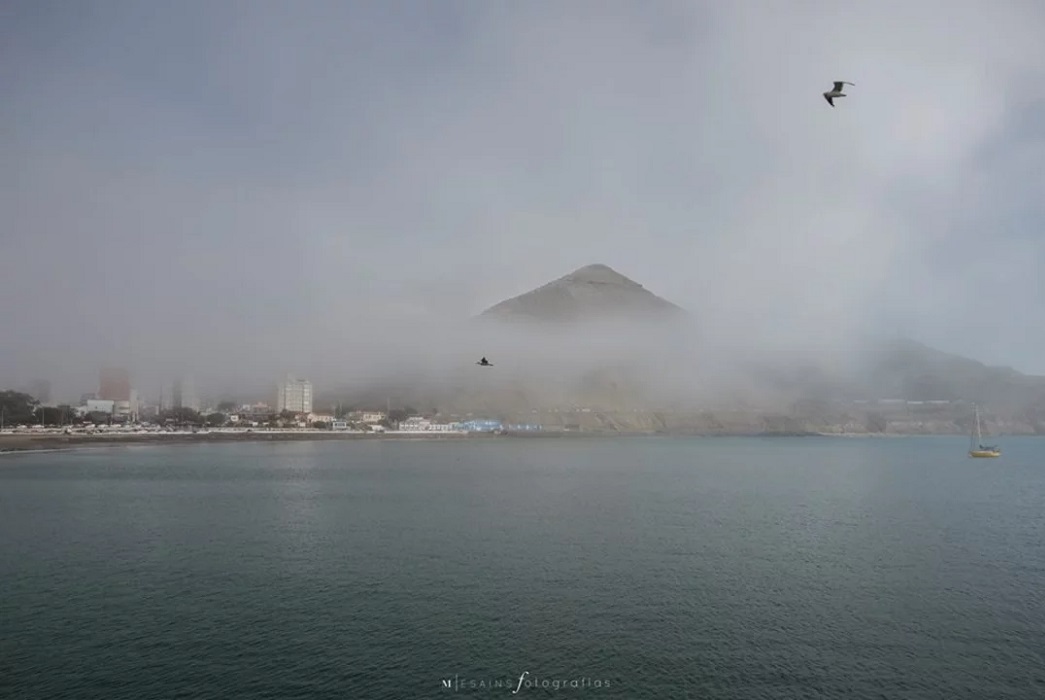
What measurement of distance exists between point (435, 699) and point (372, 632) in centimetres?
625

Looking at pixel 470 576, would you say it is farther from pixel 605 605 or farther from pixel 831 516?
pixel 831 516

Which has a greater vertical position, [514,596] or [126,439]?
[126,439]

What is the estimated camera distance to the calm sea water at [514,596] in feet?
73.1

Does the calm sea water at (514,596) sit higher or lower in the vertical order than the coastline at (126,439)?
lower

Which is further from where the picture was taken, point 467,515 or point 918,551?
point 467,515

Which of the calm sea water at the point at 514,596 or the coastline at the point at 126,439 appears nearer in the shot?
the calm sea water at the point at 514,596

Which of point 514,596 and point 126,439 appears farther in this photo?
point 126,439

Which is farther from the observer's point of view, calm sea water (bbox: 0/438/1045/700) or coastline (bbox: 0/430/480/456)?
coastline (bbox: 0/430/480/456)

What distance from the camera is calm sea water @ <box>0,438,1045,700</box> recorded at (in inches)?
877

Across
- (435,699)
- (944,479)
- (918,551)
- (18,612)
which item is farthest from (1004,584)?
(944,479)

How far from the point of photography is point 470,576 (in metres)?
34.3

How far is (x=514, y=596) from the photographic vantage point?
30781mm

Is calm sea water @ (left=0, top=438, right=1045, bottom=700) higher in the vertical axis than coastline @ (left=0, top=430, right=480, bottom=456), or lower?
lower

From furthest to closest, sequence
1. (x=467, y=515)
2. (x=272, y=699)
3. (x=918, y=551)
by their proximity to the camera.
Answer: (x=467, y=515) → (x=918, y=551) → (x=272, y=699)
